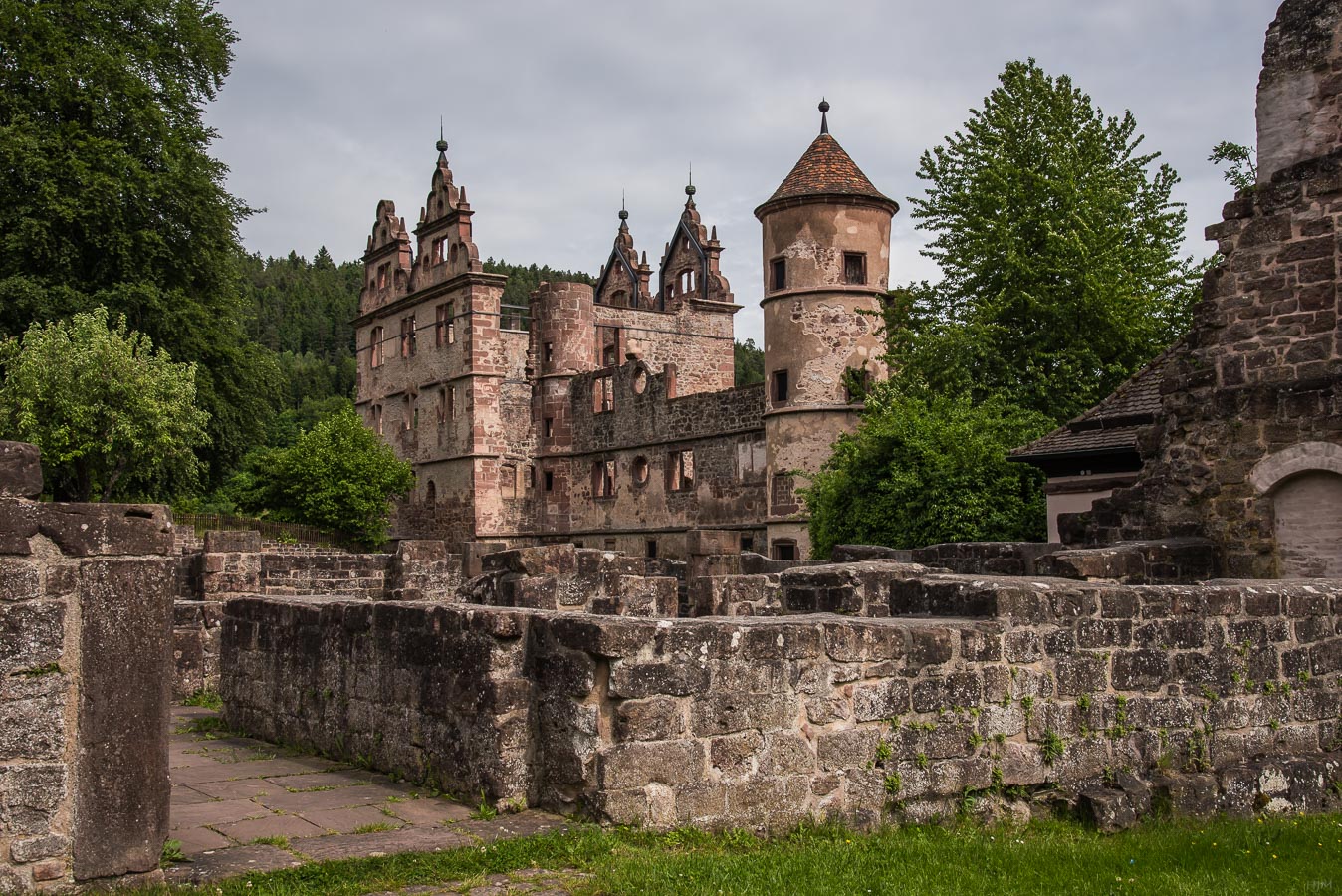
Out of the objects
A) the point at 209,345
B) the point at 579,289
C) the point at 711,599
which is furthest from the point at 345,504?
the point at 711,599

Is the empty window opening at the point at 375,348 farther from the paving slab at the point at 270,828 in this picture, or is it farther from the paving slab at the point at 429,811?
the paving slab at the point at 270,828

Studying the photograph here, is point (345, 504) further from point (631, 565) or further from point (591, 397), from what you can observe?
point (631, 565)

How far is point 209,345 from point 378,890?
32.6 meters

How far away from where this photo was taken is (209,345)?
3612cm

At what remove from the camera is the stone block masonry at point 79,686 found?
5.54 metres

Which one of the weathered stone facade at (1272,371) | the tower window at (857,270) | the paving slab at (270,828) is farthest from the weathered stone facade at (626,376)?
the paving slab at (270,828)

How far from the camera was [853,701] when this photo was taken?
7.30 meters

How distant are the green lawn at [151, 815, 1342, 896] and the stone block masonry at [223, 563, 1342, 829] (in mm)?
248

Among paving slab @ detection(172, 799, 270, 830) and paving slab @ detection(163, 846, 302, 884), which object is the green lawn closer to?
paving slab @ detection(163, 846, 302, 884)

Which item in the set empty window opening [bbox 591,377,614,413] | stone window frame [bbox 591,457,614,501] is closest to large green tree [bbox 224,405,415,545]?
stone window frame [bbox 591,457,614,501]

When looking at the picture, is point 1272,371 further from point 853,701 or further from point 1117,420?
point 853,701

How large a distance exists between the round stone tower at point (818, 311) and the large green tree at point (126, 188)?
1508 cm

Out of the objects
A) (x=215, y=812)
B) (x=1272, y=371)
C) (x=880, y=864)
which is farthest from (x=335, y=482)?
(x=880, y=864)

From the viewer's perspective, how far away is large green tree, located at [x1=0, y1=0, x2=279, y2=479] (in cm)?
3231
